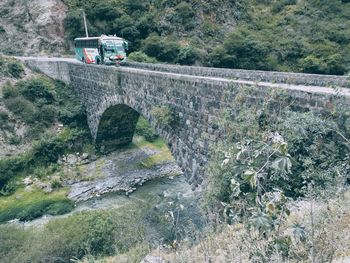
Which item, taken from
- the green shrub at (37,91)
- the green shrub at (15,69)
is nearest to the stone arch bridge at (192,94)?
the green shrub at (37,91)

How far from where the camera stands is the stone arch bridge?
881 cm

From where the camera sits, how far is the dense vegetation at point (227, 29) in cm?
3481

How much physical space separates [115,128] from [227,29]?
21357 mm

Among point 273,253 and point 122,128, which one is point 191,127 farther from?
point 122,128

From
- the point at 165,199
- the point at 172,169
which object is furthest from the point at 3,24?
the point at 165,199

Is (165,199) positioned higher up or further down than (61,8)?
further down

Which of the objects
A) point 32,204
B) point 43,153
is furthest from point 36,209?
point 43,153

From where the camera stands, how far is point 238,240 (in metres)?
5.22

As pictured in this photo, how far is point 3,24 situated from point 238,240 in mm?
37778

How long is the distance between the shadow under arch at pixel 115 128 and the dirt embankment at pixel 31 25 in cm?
1621

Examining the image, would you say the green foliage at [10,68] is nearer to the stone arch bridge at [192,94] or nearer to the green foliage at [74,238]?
the stone arch bridge at [192,94]

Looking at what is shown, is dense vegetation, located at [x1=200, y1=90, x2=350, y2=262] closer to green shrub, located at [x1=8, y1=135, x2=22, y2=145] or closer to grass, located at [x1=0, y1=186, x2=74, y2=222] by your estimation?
grass, located at [x1=0, y1=186, x2=74, y2=222]

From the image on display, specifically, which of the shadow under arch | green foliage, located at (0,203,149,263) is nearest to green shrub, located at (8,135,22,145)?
the shadow under arch

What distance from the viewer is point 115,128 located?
25.3m
